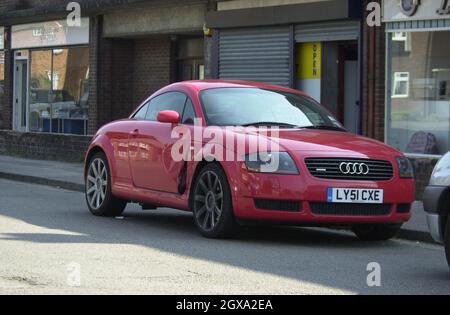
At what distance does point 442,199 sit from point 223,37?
39.6 feet

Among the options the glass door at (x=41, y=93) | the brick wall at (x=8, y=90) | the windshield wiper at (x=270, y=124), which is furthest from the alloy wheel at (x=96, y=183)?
the brick wall at (x=8, y=90)

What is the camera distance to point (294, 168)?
387 inches

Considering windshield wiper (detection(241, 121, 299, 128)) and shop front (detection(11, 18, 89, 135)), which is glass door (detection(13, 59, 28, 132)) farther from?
windshield wiper (detection(241, 121, 299, 128))

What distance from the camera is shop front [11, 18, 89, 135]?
2484cm

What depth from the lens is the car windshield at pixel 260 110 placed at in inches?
428

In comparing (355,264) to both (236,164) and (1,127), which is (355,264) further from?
(1,127)

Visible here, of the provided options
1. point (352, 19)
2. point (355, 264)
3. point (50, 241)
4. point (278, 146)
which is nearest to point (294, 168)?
point (278, 146)

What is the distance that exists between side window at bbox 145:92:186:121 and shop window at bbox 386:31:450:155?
5.26 m

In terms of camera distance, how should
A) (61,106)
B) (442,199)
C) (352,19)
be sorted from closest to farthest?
(442,199)
(352,19)
(61,106)

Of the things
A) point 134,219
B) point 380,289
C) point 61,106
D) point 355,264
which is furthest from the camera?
point 61,106

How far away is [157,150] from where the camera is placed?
1130 centimetres

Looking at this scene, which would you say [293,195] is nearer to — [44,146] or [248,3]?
[248,3]

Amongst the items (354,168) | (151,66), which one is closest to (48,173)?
(151,66)

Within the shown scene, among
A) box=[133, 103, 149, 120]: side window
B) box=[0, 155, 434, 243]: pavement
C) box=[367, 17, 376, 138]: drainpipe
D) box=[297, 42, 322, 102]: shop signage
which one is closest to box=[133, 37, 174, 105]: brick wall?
box=[0, 155, 434, 243]: pavement
